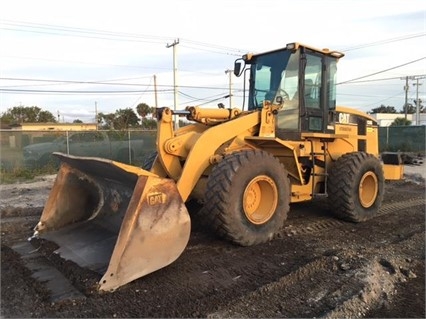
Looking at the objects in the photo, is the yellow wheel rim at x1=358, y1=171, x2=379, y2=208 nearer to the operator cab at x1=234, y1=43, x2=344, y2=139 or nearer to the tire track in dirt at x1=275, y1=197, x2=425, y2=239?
the tire track in dirt at x1=275, y1=197, x2=425, y2=239

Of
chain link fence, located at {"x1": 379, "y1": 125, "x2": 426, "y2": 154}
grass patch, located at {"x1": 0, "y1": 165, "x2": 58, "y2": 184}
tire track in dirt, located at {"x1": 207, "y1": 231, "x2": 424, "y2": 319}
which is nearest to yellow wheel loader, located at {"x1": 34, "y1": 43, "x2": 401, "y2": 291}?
tire track in dirt, located at {"x1": 207, "y1": 231, "x2": 424, "y2": 319}

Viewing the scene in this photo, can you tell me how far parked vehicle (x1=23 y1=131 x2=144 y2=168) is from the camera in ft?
50.9

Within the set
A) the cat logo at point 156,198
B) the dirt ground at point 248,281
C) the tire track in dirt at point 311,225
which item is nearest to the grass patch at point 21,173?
the dirt ground at point 248,281

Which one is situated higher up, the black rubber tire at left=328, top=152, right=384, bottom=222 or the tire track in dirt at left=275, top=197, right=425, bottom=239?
the black rubber tire at left=328, top=152, right=384, bottom=222

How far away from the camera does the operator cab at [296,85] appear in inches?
269

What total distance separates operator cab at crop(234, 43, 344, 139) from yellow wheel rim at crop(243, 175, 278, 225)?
1.22m

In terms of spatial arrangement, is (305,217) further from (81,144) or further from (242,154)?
(81,144)

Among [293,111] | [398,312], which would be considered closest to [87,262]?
[398,312]

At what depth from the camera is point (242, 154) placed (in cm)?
548

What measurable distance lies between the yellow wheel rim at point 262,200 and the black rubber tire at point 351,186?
1.65 m

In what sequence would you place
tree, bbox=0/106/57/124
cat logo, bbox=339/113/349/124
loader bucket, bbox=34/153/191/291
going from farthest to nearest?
tree, bbox=0/106/57/124 < cat logo, bbox=339/113/349/124 < loader bucket, bbox=34/153/191/291

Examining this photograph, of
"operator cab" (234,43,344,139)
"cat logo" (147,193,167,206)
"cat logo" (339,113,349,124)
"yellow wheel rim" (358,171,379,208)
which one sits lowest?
"yellow wheel rim" (358,171,379,208)

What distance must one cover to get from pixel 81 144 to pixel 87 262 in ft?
40.1

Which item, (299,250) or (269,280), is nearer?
(269,280)
